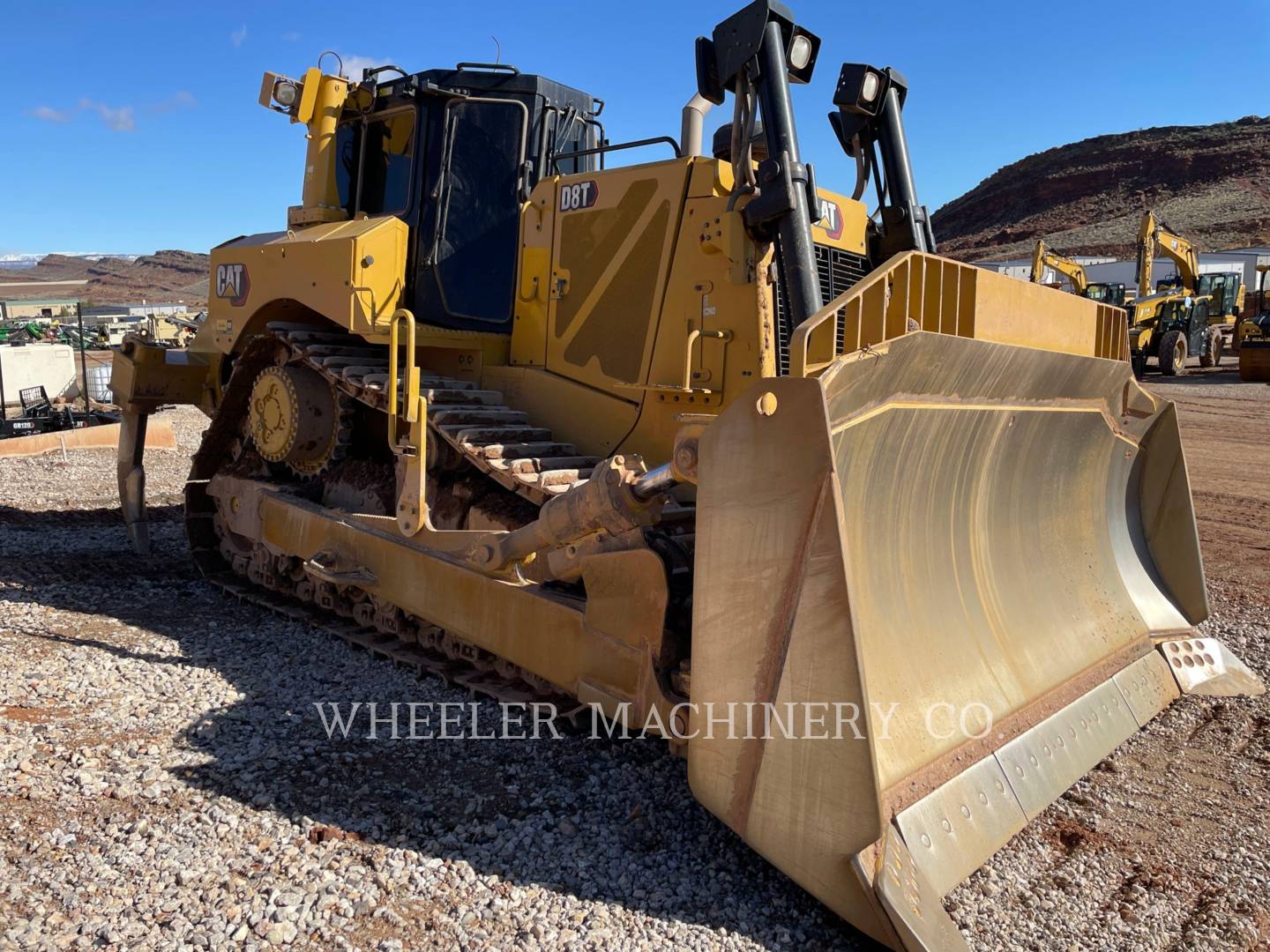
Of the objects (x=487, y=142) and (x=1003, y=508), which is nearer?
(x=1003, y=508)

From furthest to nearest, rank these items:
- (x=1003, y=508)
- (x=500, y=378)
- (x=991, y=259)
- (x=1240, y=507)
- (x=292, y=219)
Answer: (x=991, y=259), (x=1240, y=507), (x=292, y=219), (x=500, y=378), (x=1003, y=508)

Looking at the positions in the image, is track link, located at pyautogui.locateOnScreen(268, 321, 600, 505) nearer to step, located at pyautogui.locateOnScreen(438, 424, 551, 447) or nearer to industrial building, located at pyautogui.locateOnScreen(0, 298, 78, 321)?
step, located at pyautogui.locateOnScreen(438, 424, 551, 447)

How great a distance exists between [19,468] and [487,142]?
844 cm

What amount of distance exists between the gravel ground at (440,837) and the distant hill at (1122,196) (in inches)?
2148

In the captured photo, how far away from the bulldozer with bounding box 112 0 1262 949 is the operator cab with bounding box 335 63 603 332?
0.06 feet

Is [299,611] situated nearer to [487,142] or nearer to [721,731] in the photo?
[487,142]

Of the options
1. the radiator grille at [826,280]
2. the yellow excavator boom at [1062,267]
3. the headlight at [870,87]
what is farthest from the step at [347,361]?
the yellow excavator boom at [1062,267]

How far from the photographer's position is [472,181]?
17.6 ft

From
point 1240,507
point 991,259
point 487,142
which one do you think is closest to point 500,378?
point 487,142

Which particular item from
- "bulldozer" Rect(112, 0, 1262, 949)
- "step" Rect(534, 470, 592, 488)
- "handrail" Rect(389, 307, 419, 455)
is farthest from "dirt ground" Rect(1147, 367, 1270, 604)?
"handrail" Rect(389, 307, 419, 455)

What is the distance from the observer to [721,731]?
9.58 ft

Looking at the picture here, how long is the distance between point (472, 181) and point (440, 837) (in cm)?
348

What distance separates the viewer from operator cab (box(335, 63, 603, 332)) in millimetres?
5328

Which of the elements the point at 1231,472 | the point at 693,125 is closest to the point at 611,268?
the point at 693,125
